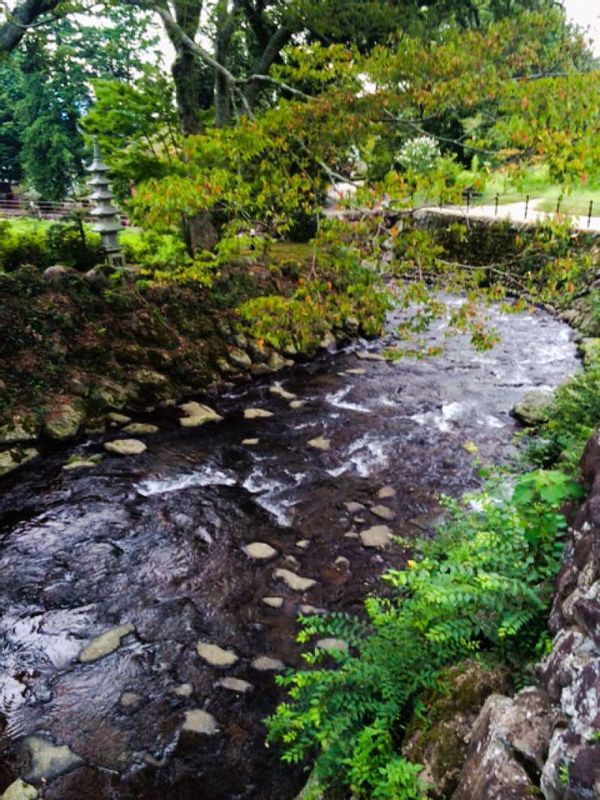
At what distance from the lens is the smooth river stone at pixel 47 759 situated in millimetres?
3582

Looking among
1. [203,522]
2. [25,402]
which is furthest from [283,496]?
[25,402]

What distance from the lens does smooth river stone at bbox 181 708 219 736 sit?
3.95m

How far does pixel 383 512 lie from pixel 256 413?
3.77 meters

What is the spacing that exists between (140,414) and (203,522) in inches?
146

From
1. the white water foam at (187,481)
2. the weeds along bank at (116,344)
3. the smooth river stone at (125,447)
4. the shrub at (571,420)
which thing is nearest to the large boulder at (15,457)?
the weeds along bank at (116,344)

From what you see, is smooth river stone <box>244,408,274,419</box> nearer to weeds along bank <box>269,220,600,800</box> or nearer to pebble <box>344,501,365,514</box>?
pebble <box>344,501,365,514</box>

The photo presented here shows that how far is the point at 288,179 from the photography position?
5500 millimetres

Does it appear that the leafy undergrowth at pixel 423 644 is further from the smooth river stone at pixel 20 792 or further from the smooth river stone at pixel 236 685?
the smooth river stone at pixel 20 792

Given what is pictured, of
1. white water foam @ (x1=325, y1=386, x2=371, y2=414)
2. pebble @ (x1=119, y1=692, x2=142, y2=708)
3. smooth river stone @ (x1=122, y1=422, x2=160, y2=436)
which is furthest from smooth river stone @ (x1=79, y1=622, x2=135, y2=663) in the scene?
white water foam @ (x1=325, y1=386, x2=371, y2=414)

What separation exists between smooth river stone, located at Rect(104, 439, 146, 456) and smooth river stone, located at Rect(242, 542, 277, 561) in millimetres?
2980

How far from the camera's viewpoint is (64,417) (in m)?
8.59

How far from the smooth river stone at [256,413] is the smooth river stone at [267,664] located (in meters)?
5.51

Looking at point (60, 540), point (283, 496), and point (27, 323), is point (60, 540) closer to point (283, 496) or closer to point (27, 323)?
point (283, 496)

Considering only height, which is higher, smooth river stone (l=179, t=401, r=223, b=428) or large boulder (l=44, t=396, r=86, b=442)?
large boulder (l=44, t=396, r=86, b=442)
